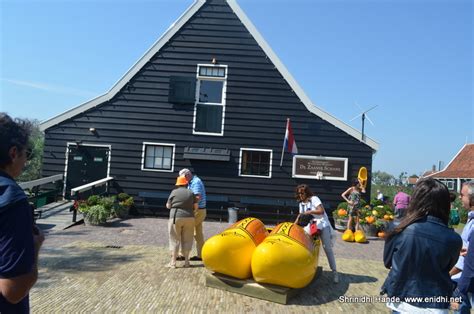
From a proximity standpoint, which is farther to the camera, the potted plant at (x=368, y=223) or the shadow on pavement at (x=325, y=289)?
the potted plant at (x=368, y=223)

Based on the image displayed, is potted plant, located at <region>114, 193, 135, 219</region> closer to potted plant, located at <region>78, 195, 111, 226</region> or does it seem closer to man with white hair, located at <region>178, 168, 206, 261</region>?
potted plant, located at <region>78, 195, 111, 226</region>

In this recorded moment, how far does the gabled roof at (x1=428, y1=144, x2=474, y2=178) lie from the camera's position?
3049cm

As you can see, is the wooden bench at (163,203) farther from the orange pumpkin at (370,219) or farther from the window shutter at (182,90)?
the orange pumpkin at (370,219)

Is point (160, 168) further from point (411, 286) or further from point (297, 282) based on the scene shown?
point (411, 286)

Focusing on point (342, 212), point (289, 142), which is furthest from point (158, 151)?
point (342, 212)

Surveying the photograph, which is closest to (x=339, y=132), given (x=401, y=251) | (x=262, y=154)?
(x=262, y=154)

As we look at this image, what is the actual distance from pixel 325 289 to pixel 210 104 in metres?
8.84

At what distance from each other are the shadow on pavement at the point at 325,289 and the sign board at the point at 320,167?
627cm

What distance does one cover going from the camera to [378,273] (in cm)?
718

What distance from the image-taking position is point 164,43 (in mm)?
13438

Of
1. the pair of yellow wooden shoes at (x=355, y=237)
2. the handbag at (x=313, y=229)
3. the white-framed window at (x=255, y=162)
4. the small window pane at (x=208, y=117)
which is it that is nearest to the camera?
the handbag at (x=313, y=229)

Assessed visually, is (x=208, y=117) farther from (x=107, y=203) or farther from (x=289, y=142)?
(x=107, y=203)

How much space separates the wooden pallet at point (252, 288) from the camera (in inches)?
199

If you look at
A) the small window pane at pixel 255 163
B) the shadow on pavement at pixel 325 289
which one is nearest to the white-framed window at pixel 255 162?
the small window pane at pixel 255 163
